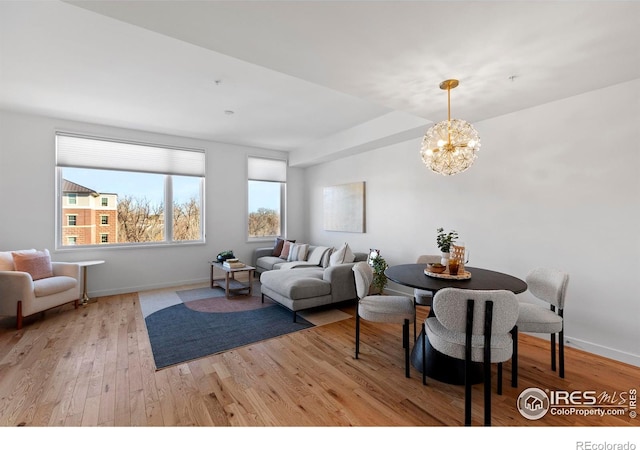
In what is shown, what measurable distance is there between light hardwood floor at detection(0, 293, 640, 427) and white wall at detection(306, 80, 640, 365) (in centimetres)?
50

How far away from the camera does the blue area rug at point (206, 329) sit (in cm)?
270

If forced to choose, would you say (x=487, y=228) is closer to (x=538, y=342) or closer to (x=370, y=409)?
(x=538, y=342)

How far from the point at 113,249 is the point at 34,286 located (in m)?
1.36

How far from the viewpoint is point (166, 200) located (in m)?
5.18

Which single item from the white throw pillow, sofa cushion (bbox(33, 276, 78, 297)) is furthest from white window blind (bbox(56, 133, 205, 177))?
the white throw pillow

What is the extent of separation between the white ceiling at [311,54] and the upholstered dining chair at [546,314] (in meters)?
1.72

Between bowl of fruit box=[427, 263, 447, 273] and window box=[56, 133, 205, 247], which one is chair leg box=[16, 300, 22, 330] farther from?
bowl of fruit box=[427, 263, 447, 273]

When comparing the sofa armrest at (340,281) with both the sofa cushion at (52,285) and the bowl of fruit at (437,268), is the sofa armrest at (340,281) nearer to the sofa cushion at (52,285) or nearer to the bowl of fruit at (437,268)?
the bowl of fruit at (437,268)

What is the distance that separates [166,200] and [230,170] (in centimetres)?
132

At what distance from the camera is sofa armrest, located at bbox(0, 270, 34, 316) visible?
3.18 meters

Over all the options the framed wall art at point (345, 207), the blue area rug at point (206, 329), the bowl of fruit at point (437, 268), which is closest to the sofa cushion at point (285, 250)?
the framed wall art at point (345, 207)
